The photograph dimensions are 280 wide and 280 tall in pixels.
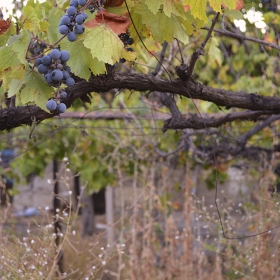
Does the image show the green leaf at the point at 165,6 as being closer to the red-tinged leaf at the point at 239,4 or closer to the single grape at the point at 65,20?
the single grape at the point at 65,20

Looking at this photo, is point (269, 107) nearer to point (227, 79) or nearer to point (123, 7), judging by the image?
point (123, 7)

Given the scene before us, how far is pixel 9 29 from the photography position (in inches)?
74.9

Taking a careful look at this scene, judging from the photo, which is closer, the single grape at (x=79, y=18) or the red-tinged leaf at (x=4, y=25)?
the single grape at (x=79, y=18)

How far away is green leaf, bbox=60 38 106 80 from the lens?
1.81 metres

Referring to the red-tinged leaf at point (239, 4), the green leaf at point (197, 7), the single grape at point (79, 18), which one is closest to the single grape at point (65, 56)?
the single grape at point (79, 18)

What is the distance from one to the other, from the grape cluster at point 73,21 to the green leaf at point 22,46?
0.11 metres

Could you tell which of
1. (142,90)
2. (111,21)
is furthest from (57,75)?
(142,90)

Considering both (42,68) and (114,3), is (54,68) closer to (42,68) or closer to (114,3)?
(42,68)

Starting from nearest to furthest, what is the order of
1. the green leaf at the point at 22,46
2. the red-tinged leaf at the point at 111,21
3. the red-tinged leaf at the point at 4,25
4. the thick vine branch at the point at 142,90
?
1. the green leaf at the point at 22,46
2. the red-tinged leaf at the point at 111,21
3. the red-tinged leaf at the point at 4,25
4. the thick vine branch at the point at 142,90

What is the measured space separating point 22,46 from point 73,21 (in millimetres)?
181

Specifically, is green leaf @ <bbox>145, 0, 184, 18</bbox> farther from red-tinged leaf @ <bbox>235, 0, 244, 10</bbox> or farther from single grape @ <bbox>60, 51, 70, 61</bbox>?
red-tinged leaf @ <bbox>235, 0, 244, 10</bbox>

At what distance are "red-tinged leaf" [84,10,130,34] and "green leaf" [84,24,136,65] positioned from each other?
0.08ft

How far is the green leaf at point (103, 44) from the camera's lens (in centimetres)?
170

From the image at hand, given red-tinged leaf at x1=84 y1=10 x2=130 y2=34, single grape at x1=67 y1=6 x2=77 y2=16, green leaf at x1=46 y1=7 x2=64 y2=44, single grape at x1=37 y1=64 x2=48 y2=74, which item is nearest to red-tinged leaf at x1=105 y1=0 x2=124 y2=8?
red-tinged leaf at x1=84 y1=10 x2=130 y2=34
